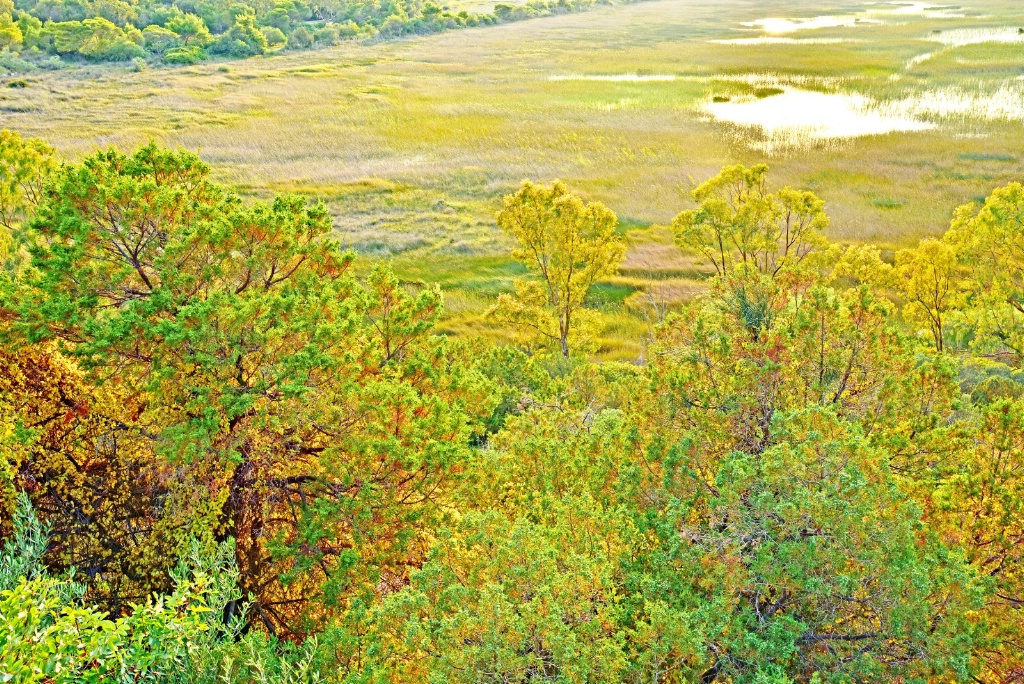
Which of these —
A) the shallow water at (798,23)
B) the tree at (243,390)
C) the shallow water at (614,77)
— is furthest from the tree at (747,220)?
the shallow water at (798,23)

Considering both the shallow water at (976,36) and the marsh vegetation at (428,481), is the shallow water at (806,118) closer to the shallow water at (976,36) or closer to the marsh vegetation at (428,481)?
the shallow water at (976,36)

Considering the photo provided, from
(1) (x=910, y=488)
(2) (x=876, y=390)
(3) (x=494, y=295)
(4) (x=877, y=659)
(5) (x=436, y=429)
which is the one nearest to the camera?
(4) (x=877, y=659)

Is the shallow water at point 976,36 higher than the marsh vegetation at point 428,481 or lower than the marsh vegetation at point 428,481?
higher

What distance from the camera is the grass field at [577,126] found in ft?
183

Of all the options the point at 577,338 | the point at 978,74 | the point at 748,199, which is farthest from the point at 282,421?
the point at 978,74

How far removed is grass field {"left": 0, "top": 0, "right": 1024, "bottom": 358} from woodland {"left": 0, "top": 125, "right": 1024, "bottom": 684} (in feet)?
89.3

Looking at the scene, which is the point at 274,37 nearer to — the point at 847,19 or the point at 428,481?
the point at 847,19

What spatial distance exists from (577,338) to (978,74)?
80.4m

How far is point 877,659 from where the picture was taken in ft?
32.0

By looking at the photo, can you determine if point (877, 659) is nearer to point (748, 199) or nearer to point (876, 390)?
point (876, 390)

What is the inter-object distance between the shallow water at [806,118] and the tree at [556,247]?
39739 mm

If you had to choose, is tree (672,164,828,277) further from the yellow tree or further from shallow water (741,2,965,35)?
shallow water (741,2,965,35)

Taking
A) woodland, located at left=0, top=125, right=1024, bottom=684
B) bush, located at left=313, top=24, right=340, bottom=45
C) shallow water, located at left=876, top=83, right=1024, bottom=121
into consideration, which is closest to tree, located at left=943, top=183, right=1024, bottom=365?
woodland, located at left=0, top=125, right=1024, bottom=684

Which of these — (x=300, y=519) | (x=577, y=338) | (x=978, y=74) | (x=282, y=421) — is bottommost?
(x=577, y=338)
